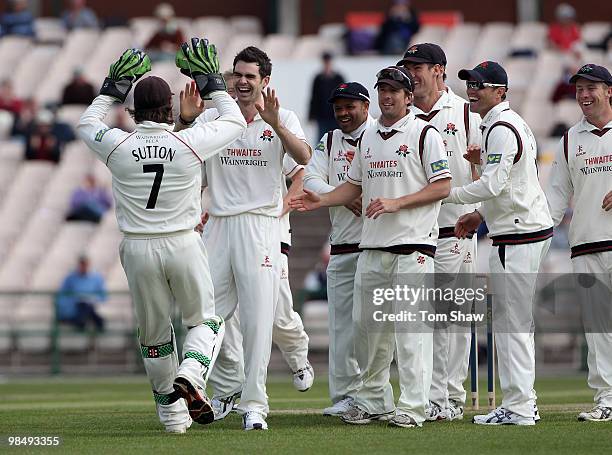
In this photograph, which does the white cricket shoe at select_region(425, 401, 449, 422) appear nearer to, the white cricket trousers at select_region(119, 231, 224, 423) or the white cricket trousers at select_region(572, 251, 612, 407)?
the white cricket trousers at select_region(572, 251, 612, 407)

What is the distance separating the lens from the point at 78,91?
87.5 feet

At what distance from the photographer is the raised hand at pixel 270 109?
1077 cm

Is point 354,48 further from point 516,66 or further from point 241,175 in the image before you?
point 241,175

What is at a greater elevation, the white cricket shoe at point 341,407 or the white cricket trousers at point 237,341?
the white cricket trousers at point 237,341

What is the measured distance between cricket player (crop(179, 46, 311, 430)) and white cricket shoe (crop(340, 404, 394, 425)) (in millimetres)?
740

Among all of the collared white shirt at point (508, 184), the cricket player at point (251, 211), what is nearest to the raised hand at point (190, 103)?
the cricket player at point (251, 211)

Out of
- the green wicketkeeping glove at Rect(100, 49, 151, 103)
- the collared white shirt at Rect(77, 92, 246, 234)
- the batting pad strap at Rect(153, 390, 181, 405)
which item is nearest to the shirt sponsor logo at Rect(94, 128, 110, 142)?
the collared white shirt at Rect(77, 92, 246, 234)

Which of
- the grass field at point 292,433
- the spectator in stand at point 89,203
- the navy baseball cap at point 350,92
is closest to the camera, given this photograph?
the grass field at point 292,433

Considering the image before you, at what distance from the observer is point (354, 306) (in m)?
11.1

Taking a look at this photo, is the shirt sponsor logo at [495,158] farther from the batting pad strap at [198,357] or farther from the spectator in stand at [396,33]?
the spectator in stand at [396,33]

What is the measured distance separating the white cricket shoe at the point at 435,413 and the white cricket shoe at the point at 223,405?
1.70 metres

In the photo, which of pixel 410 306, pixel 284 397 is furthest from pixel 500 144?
pixel 284 397

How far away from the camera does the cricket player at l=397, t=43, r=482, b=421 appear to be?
11.8 m

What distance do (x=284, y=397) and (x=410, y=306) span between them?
497cm
